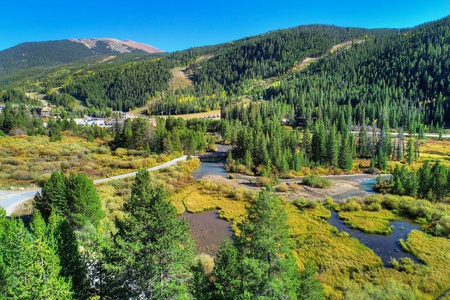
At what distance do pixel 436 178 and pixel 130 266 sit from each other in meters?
57.2

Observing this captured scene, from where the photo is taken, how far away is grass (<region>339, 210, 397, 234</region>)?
40.2 m

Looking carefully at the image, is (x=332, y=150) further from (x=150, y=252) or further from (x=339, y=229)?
(x=150, y=252)

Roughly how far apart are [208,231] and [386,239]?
82.4 ft

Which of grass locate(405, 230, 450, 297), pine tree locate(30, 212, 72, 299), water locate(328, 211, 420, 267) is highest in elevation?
pine tree locate(30, 212, 72, 299)

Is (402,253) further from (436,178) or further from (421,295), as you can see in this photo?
(436,178)

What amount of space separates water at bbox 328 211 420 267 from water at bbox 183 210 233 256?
58.0ft

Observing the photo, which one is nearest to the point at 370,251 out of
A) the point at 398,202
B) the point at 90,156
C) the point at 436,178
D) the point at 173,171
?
the point at 398,202

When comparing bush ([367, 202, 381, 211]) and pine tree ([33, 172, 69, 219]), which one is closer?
pine tree ([33, 172, 69, 219])

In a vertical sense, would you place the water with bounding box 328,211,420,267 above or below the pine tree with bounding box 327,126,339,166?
below

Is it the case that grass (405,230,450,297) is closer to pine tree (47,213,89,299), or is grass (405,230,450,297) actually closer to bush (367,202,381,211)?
bush (367,202,381,211)

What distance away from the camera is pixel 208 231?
40.4 metres

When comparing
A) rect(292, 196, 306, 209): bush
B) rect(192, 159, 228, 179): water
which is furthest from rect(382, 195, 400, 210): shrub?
rect(192, 159, 228, 179): water

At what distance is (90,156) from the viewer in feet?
253

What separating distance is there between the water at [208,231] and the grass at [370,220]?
19.7 meters
